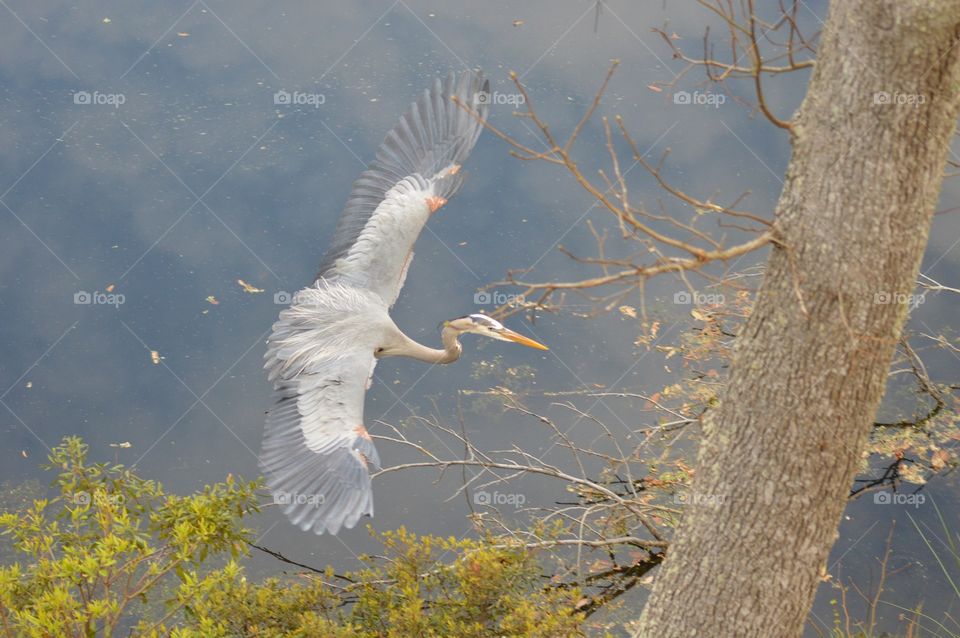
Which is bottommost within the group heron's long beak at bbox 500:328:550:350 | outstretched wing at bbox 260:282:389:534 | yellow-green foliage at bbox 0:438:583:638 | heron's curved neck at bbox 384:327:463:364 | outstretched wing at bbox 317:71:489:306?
yellow-green foliage at bbox 0:438:583:638

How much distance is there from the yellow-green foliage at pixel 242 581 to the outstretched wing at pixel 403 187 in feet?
4.32

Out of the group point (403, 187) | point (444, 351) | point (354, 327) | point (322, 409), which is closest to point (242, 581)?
point (322, 409)

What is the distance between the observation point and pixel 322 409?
163 inches

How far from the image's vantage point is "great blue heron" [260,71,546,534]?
3902 millimetres

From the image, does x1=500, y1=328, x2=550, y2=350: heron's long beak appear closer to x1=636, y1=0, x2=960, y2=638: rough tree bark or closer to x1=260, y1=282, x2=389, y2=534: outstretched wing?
x1=260, y1=282, x2=389, y2=534: outstretched wing

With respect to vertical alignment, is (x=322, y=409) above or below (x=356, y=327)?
below

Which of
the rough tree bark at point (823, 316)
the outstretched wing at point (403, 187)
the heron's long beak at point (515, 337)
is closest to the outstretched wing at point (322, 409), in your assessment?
the outstretched wing at point (403, 187)

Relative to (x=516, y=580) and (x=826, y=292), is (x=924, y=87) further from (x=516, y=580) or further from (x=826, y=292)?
(x=516, y=580)

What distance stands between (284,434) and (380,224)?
0.98 metres

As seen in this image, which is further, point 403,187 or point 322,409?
point 403,187

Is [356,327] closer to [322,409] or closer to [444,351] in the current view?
[322,409]

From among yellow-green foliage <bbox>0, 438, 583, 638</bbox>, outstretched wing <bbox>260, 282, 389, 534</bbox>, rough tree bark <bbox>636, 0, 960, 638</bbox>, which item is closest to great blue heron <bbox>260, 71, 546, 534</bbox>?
outstretched wing <bbox>260, 282, 389, 534</bbox>

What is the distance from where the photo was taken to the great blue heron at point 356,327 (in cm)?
390

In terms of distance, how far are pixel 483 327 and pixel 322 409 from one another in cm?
91
